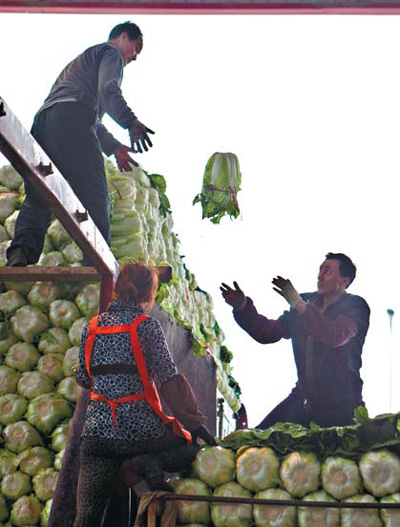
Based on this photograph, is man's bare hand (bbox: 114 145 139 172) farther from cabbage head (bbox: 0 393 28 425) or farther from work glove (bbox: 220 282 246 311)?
cabbage head (bbox: 0 393 28 425)

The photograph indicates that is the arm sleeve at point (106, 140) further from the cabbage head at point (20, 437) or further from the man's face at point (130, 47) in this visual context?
the cabbage head at point (20, 437)

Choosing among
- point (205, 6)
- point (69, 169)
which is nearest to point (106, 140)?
point (69, 169)

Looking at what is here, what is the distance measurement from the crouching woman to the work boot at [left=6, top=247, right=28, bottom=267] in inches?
54.6

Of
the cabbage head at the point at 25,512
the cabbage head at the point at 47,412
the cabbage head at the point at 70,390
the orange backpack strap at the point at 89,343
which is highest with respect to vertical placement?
the orange backpack strap at the point at 89,343

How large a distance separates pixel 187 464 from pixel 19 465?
1470 millimetres

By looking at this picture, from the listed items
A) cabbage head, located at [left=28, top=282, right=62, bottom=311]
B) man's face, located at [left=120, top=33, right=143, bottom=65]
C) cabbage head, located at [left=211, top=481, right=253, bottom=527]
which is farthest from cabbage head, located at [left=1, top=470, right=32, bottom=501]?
man's face, located at [left=120, top=33, right=143, bottom=65]

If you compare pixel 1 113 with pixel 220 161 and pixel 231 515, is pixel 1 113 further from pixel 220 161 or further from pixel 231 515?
pixel 220 161

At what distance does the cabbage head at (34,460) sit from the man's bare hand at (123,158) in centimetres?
169

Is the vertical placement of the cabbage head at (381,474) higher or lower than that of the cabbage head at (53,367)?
lower

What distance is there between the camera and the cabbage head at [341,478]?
4.09 meters

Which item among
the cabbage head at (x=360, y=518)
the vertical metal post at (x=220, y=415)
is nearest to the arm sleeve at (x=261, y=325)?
the cabbage head at (x=360, y=518)

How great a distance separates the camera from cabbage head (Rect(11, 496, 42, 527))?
5.27 meters

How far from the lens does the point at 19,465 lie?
215 inches

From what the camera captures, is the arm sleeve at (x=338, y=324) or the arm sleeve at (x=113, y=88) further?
the arm sleeve at (x=113, y=88)
